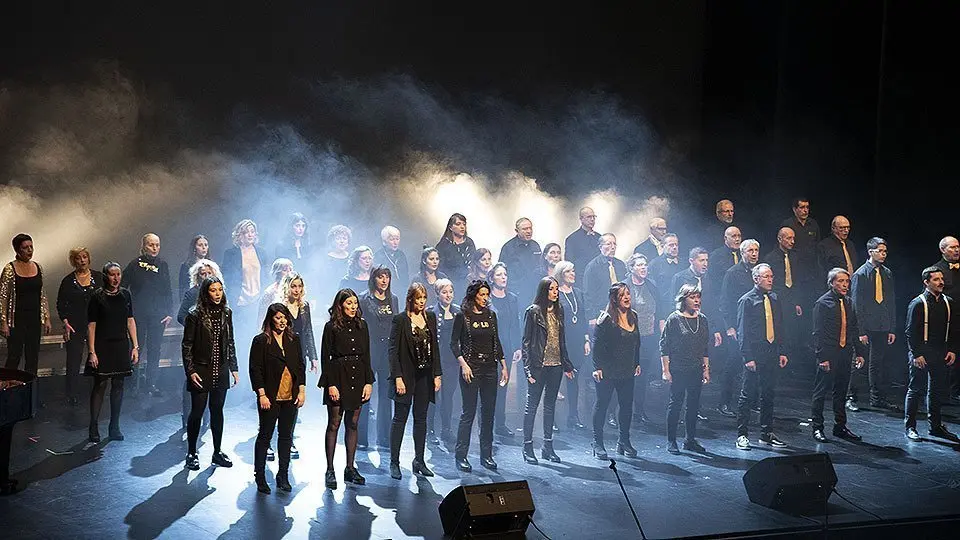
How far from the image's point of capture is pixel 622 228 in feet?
49.7

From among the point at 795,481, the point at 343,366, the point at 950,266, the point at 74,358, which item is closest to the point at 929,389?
the point at 950,266

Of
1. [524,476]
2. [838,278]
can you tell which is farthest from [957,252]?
[524,476]

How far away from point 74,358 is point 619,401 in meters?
5.40

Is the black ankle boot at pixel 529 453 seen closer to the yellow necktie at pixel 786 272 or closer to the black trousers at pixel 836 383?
the black trousers at pixel 836 383

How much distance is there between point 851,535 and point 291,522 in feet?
12.8

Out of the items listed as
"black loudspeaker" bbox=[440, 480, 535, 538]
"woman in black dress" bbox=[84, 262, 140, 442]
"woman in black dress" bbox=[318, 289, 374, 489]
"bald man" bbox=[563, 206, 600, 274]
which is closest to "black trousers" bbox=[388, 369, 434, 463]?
"woman in black dress" bbox=[318, 289, 374, 489]

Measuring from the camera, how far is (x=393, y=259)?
1087 centimetres

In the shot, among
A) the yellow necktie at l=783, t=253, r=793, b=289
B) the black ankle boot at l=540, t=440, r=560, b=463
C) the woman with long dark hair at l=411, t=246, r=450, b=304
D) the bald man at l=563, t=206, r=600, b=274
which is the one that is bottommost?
the black ankle boot at l=540, t=440, r=560, b=463

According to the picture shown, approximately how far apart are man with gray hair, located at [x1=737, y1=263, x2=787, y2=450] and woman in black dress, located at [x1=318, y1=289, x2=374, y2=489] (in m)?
3.59

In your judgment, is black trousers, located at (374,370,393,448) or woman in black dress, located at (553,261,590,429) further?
woman in black dress, located at (553,261,590,429)

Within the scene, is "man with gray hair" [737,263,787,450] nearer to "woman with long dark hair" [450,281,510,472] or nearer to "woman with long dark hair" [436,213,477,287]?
"woman with long dark hair" [450,281,510,472]

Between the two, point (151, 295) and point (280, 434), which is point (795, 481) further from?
point (151, 295)

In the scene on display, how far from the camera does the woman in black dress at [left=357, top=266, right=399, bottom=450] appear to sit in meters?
9.00

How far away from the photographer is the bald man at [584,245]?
11.6 m
